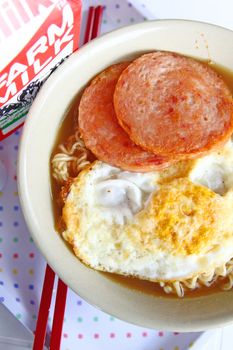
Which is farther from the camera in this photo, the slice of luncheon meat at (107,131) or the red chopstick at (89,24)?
the red chopstick at (89,24)

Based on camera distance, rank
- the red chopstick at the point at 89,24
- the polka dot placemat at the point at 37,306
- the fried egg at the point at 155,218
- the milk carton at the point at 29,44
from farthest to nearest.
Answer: the red chopstick at the point at 89,24, the polka dot placemat at the point at 37,306, the fried egg at the point at 155,218, the milk carton at the point at 29,44

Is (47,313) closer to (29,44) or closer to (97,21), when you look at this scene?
(29,44)

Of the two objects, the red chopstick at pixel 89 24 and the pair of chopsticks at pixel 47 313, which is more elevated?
the red chopstick at pixel 89 24

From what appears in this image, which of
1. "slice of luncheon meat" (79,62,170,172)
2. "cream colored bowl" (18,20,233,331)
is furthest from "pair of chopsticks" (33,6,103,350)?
"slice of luncheon meat" (79,62,170,172)

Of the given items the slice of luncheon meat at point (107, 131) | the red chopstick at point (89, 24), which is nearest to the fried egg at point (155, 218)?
the slice of luncheon meat at point (107, 131)

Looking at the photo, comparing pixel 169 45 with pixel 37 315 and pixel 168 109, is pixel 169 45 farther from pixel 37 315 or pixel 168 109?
pixel 37 315

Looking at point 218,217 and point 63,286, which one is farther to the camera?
point 63,286

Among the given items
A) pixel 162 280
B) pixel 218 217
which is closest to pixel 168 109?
pixel 218 217

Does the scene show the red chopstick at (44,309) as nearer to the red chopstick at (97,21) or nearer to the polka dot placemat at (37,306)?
the polka dot placemat at (37,306)
